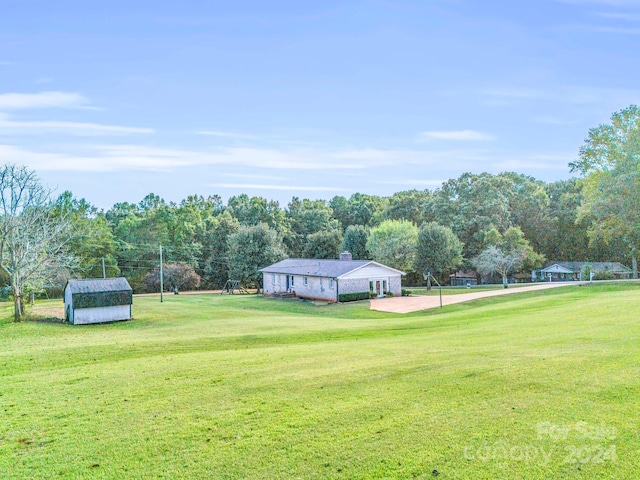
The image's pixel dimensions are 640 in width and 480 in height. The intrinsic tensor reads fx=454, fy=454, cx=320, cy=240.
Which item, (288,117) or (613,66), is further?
(288,117)

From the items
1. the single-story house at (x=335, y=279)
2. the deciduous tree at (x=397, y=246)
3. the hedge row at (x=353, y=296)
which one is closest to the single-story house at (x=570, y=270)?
the deciduous tree at (x=397, y=246)

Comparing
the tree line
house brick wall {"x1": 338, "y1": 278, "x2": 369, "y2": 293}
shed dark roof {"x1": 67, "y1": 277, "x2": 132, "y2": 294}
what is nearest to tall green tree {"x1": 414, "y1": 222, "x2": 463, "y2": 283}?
the tree line

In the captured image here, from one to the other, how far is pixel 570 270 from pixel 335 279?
124 feet

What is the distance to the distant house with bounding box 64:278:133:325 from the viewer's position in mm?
25547

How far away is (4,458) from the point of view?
19.5ft

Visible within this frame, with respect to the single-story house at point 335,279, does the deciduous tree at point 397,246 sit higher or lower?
higher

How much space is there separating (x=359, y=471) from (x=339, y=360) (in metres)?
5.83

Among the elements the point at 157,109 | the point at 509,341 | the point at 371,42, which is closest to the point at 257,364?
the point at 509,341

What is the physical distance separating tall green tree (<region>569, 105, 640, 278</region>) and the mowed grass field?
27.6m

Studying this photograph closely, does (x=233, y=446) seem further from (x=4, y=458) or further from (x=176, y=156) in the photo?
(x=176, y=156)

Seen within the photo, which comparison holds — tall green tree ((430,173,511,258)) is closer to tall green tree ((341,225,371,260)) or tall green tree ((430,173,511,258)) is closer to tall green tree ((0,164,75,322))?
tall green tree ((341,225,371,260))

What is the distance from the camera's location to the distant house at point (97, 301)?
25547 mm

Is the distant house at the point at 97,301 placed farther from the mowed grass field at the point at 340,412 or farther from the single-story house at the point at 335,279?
the single-story house at the point at 335,279

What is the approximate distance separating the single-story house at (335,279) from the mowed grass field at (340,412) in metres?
24.8
